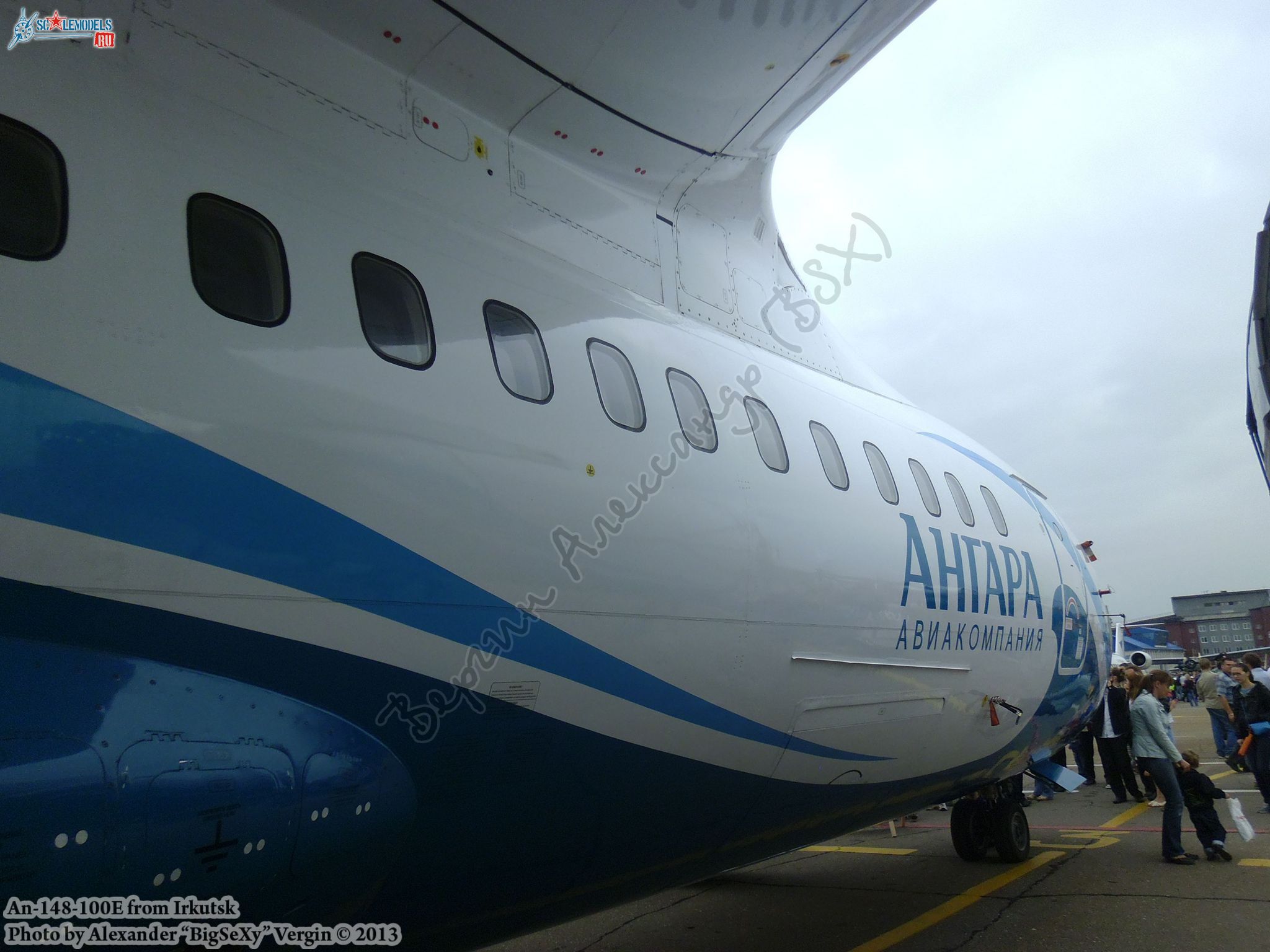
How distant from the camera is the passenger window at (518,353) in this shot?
3305mm

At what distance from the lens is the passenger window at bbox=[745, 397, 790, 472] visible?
14.5ft

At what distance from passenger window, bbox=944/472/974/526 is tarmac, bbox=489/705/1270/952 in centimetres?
267

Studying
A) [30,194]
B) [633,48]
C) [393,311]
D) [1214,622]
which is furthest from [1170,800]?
[1214,622]

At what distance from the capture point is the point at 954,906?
701 cm

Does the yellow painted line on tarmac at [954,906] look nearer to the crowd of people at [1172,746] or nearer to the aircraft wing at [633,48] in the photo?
the crowd of people at [1172,746]

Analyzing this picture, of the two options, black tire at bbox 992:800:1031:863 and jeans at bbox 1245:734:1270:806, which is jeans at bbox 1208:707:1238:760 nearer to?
jeans at bbox 1245:734:1270:806

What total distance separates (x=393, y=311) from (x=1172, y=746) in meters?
7.66

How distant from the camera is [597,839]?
3562 mm

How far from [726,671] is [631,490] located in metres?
0.87

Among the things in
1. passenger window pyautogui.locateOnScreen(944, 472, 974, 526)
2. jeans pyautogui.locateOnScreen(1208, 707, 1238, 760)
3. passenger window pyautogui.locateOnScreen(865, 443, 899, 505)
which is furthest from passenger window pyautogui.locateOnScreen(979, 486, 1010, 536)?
jeans pyautogui.locateOnScreen(1208, 707, 1238, 760)

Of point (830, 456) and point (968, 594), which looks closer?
point (830, 456)

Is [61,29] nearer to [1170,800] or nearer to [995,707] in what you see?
[995,707]

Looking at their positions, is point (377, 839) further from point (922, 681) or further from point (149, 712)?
point (922, 681)

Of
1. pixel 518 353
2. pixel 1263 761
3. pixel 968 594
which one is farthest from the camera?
pixel 1263 761
